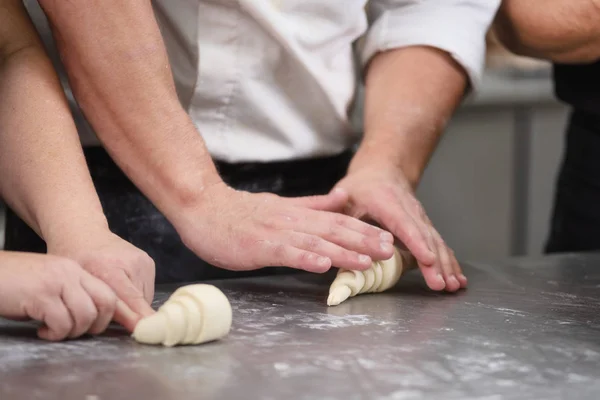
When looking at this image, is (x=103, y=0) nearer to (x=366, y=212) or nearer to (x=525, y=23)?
(x=366, y=212)

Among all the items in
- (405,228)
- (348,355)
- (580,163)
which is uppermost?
(580,163)

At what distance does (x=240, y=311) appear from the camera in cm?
82

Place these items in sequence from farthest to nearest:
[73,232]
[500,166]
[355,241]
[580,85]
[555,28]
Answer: [500,166] → [580,85] → [555,28] → [355,241] → [73,232]

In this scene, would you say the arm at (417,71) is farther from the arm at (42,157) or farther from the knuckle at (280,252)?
the arm at (42,157)

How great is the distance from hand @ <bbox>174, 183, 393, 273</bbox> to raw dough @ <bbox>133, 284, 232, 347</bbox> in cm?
15

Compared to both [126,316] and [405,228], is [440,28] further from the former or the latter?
[126,316]

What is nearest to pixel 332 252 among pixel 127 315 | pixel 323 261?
pixel 323 261

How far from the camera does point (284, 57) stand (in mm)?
1062

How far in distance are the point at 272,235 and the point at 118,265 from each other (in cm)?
18

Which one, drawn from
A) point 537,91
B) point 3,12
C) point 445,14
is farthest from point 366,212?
point 537,91

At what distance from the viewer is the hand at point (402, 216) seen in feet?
3.05

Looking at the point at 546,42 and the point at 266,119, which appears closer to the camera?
the point at 266,119

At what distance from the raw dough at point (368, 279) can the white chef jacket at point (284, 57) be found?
0.23m

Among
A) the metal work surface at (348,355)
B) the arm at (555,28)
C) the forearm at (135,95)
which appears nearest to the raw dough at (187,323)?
the metal work surface at (348,355)
